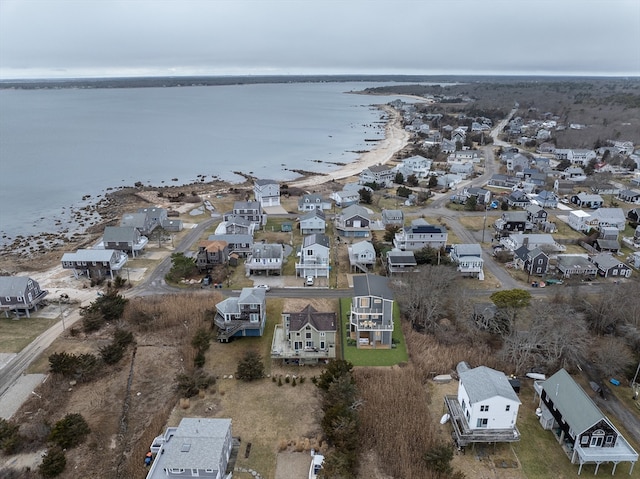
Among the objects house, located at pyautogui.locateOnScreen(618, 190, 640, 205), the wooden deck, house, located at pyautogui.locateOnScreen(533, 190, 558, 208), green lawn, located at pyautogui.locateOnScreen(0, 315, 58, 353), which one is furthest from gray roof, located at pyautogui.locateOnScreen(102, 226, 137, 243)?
house, located at pyautogui.locateOnScreen(618, 190, 640, 205)

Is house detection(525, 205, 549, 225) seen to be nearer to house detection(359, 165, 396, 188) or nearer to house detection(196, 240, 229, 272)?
house detection(359, 165, 396, 188)

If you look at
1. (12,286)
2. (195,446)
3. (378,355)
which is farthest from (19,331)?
(378,355)

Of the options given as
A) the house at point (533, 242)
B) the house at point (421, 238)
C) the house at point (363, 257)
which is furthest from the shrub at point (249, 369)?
the house at point (533, 242)

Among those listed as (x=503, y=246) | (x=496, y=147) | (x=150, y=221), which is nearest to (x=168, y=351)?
(x=150, y=221)

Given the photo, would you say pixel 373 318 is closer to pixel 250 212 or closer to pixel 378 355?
pixel 378 355

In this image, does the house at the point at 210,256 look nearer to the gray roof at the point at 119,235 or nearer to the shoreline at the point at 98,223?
the gray roof at the point at 119,235

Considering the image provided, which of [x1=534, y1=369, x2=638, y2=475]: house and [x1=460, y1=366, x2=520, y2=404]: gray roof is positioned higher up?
[x1=460, y1=366, x2=520, y2=404]: gray roof
